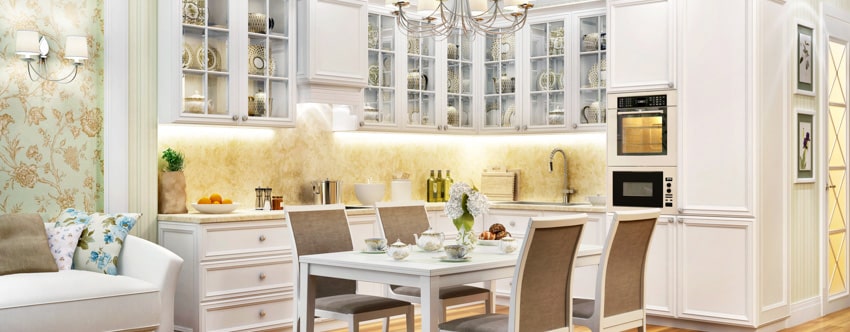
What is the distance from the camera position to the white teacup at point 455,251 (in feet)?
13.5

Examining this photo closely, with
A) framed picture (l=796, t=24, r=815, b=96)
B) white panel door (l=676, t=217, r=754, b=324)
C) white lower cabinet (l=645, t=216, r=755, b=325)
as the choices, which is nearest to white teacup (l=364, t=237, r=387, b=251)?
white lower cabinet (l=645, t=216, r=755, b=325)

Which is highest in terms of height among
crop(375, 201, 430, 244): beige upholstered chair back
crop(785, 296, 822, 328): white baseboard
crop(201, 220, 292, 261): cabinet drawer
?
crop(375, 201, 430, 244): beige upholstered chair back

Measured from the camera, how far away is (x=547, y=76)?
701 cm

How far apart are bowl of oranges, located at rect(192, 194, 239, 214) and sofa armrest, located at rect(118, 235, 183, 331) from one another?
0.60 meters

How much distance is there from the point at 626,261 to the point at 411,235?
141 cm

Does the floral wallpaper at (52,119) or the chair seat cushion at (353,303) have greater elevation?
the floral wallpaper at (52,119)

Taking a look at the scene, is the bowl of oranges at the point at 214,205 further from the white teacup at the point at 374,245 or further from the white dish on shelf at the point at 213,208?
the white teacup at the point at 374,245

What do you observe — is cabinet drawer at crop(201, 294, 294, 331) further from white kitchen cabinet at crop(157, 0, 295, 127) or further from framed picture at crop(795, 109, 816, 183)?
framed picture at crop(795, 109, 816, 183)

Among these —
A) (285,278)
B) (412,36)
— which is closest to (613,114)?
(412,36)

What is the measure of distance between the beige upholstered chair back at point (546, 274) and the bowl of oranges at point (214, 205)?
2409mm

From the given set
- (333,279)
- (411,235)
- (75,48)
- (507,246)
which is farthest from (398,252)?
(75,48)

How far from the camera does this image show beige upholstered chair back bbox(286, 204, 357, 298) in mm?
4672

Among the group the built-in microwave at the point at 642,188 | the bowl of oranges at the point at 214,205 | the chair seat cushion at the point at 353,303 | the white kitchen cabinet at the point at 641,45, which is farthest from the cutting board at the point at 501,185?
the chair seat cushion at the point at 353,303

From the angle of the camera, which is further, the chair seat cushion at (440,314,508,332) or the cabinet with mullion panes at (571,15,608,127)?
the cabinet with mullion panes at (571,15,608,127)
